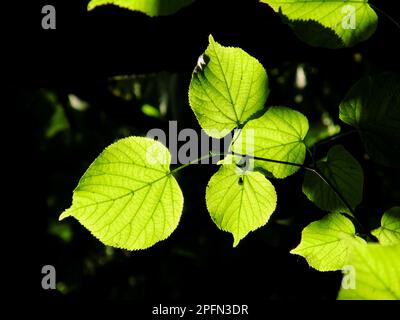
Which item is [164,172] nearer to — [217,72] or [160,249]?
[217,72]

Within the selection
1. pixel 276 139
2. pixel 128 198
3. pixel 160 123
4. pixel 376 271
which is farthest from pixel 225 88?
pixel 160 123

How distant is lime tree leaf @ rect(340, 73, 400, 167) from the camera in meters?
0.59

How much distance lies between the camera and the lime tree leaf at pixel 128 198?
1.95 ft

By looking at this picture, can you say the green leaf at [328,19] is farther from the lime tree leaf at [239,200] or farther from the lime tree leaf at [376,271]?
the lime tree leaf at [376,271]

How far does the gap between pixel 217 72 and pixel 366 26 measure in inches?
11.3

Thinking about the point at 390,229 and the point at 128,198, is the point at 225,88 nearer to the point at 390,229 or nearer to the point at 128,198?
the point at 128,198

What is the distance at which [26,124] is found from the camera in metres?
1.56

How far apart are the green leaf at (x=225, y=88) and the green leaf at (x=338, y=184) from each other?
0.18 meters

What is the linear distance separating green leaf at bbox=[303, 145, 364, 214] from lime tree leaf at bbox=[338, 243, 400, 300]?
11.3 inches

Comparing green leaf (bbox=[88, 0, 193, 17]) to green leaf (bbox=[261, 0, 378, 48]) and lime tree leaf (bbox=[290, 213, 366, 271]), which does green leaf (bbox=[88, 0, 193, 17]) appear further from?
lime tree leaf (bbox=[290, 213, 366, 271])

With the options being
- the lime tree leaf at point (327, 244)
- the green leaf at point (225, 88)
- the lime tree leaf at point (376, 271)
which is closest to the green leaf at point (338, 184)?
the lime tree leaf at point (327, 244)

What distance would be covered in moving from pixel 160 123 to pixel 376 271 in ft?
4.29

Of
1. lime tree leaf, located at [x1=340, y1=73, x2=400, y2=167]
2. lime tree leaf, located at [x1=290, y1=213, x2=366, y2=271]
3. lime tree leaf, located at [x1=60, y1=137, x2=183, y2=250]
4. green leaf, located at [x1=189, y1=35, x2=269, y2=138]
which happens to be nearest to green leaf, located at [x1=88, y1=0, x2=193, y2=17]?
green leaf, located at [x1=189, y1=35, x2=269, y2=138]

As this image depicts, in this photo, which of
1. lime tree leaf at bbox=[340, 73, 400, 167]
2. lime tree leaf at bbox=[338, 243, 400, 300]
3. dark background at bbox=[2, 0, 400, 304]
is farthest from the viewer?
dark background at bbox=[2, 0, 400, 304]
